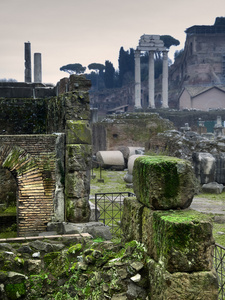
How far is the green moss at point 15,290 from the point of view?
326cm

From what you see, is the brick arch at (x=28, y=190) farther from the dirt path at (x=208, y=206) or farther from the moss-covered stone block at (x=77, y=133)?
the dirt path at (x=208, y=206)

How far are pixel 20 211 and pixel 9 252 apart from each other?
3265mm

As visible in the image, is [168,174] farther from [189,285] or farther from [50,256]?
[50,256]

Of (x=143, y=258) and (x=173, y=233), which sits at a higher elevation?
(x=173, y=233)

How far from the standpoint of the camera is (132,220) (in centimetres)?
322

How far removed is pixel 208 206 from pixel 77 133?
21.9 feet

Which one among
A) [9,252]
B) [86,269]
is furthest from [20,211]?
[86,269]

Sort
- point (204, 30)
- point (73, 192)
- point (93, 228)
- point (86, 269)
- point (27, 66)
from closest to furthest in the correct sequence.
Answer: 1. point (86, 269)
2. point (93, 228)
3. point (73, 192)
4. point (27, 66)
5. point (204, 30)

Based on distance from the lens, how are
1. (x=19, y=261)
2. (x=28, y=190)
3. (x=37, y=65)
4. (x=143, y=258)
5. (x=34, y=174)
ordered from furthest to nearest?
(x=37, y=65) → (x=34, y=174) → (x=28, y=190) → (x=19, y=261) → (x=143, y=258)

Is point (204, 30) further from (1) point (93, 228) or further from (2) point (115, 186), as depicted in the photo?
(1) point (93, 228)

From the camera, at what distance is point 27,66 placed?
15.7 meters

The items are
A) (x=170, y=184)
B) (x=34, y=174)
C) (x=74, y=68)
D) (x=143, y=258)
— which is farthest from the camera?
(x=74, y=68)

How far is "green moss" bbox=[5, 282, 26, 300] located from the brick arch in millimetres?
3523

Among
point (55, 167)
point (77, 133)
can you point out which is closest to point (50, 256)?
point (55, 167)
